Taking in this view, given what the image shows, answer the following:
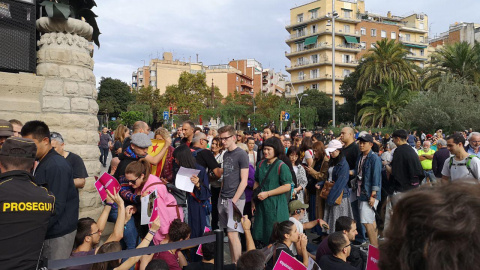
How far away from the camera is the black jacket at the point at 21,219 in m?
2.46

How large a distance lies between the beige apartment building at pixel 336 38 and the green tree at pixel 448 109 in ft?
125

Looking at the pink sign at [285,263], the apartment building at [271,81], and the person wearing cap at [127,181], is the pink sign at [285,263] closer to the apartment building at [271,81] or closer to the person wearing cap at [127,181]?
the person wearing cap at [127,181]

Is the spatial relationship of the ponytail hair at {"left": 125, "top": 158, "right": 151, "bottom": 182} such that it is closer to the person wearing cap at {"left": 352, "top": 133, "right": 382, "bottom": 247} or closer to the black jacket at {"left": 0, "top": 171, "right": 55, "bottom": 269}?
the black jacket at {"left": 0, "top": 171, "right": 55, "bottom": 269}

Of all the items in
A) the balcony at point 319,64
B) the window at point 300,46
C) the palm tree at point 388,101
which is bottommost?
the palm tree at point 388,101

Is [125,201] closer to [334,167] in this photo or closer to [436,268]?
[334,167]

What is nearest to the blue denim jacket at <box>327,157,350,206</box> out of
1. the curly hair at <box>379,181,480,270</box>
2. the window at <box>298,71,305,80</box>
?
the curly hair at <box>379,181,480,270</box>

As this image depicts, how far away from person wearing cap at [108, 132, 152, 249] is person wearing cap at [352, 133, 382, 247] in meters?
3.61

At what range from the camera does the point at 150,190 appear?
14.1 feet

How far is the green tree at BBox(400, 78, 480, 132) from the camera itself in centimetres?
2952

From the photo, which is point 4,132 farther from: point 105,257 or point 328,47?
point 328,47

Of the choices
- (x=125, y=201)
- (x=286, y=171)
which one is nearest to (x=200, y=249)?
(x=125, y=201)

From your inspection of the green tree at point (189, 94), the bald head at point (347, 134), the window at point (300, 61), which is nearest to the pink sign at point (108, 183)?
the bald head at point (347, 134)

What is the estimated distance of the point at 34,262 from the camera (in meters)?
2.59

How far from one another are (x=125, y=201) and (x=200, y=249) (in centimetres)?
103
